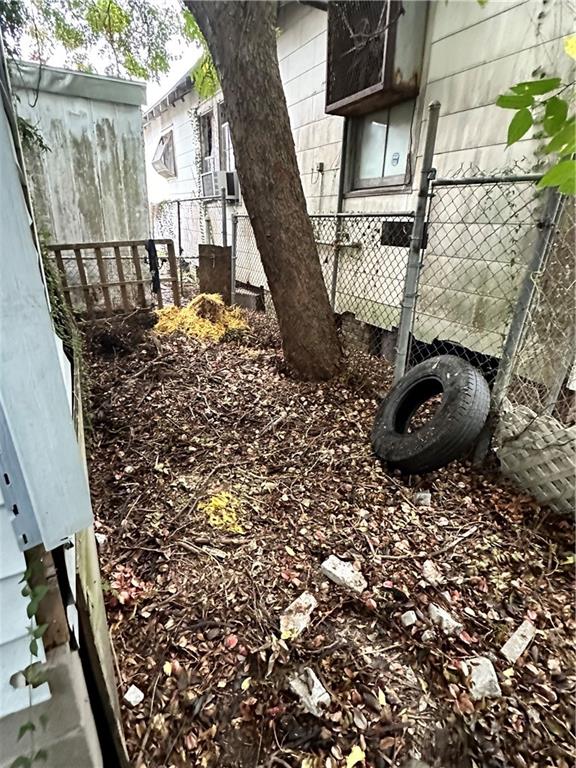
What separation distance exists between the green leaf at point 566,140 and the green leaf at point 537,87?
79 millimetres

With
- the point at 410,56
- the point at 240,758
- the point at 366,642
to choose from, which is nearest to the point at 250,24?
the point at 410,56

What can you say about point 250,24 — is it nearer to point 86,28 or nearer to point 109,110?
point 109,110

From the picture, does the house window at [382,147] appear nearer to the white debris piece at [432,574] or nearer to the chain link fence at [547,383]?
the chain link fence at [547,383]

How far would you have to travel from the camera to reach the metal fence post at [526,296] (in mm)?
2008

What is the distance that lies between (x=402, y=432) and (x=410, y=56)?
10.6 feet

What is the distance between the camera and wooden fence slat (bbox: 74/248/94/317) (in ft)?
13.3

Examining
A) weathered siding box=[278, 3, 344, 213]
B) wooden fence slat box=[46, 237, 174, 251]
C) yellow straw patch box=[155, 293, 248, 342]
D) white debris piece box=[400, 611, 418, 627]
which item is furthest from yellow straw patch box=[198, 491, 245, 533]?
weathered siding box=[278, 3, 344, 213]

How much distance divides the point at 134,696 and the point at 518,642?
146 centimetres

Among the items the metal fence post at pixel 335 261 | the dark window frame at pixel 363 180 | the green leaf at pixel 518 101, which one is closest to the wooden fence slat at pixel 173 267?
the metal fence post at pixel 335 261

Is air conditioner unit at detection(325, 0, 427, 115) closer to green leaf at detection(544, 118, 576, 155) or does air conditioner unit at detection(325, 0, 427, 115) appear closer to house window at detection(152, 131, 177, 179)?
green leaf at detection(544, 118, 576, 155)

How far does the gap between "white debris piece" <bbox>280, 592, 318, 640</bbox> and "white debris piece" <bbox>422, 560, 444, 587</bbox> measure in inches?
21.4

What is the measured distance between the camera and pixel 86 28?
5516 mm

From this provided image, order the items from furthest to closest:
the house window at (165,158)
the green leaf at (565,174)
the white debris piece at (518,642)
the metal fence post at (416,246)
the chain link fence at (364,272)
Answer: the house window at (165,158) < the chain link fence at (364,272) < the metal fence post at (416,246) < the white debris piece at (518,642) < the green leaf at (565,174)

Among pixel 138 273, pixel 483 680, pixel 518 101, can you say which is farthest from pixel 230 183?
pixel 483 680
